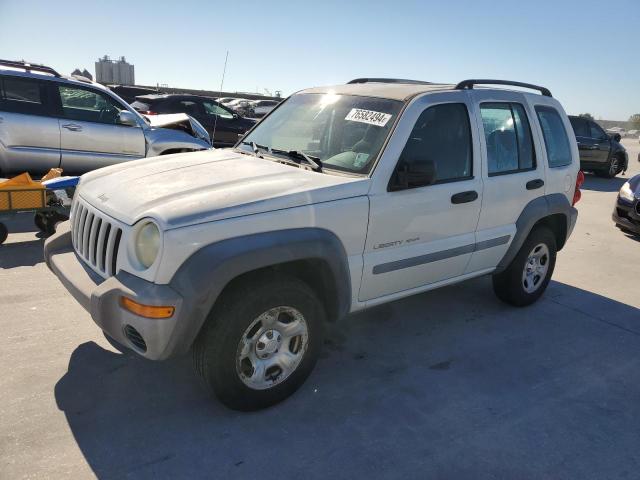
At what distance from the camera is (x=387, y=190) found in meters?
3.32

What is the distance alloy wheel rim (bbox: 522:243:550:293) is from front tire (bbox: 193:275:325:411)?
2.53 metres

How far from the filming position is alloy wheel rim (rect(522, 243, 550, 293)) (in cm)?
484

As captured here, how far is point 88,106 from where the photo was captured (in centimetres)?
757

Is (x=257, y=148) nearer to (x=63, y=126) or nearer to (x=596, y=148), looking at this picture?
(x=63, y=126)

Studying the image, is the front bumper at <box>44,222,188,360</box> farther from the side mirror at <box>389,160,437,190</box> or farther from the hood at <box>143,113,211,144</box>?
the hood at <box>143,113,211,144</box>

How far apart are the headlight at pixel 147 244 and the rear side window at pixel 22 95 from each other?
550 cm

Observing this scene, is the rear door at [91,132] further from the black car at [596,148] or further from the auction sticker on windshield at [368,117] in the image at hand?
the black car at [596,148]

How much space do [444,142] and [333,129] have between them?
2.64ft

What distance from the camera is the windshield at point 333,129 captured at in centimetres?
348

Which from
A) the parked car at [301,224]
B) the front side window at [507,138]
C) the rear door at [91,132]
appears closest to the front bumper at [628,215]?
the parked car at [301,224]

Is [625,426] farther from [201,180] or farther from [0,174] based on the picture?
[0,174]

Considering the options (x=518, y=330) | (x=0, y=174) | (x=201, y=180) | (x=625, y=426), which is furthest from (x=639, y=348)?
(x=0, y=174)

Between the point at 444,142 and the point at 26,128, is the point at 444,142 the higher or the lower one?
the higher one

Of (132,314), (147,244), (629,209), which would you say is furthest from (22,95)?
(629,209)
